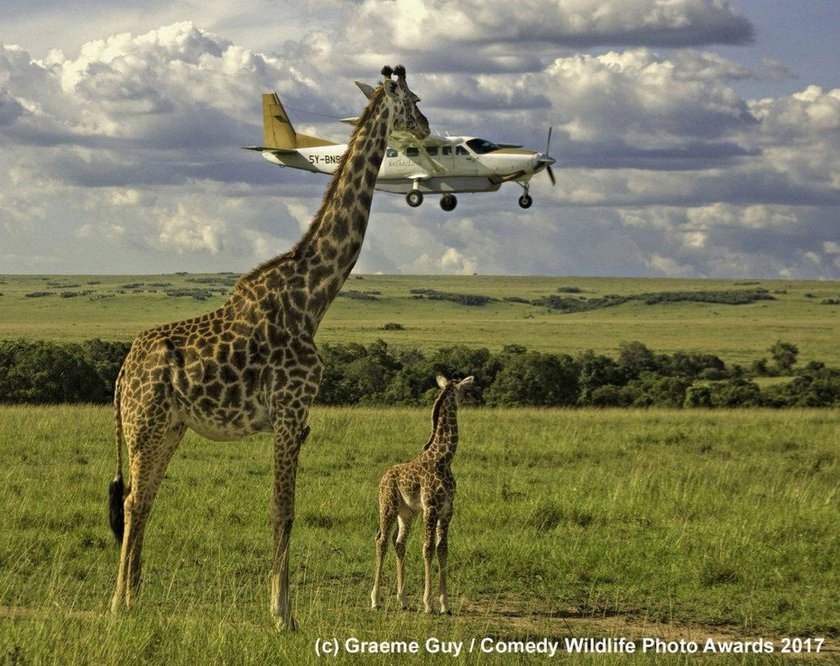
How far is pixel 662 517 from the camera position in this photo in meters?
13.4

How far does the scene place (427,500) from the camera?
894cm

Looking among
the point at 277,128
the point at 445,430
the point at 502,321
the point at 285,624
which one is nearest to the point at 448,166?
the point at 277,128

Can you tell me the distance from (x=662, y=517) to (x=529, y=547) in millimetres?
2487

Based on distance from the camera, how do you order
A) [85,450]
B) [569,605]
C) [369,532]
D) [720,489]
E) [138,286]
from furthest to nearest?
[138,286]
[85,450]
[720,489]
[369,532]
[569,605]

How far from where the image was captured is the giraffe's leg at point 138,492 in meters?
8.12

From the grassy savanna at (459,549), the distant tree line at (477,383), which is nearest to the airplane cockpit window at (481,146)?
the distant tree line at (477,383)

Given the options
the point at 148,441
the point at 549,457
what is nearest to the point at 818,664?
the point at 148,441

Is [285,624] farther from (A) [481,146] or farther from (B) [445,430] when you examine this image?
Result: (A) [481,146]

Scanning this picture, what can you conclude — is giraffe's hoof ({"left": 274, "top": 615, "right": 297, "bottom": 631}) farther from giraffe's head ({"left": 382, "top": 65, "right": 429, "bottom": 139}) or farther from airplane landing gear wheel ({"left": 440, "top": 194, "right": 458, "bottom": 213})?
airplane landing gear wheel ({"left": 440, "top": 194, "right": 458, "bottom": 213})

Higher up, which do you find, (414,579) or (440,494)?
(440,494)

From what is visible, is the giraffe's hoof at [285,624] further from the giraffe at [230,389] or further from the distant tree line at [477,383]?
the distant tree line at [477,383]

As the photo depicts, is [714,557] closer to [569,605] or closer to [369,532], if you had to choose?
[569,605]

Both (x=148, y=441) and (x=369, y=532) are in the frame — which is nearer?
(x=148, y=441)

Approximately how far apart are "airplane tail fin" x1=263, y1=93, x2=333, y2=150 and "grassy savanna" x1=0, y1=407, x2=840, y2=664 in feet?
83.0
